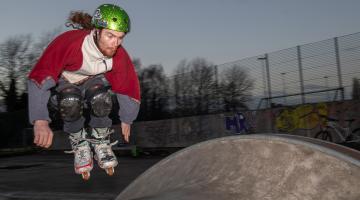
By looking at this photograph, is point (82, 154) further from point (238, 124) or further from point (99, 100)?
point (238, 124)

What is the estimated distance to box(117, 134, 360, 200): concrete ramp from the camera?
8.10 feet

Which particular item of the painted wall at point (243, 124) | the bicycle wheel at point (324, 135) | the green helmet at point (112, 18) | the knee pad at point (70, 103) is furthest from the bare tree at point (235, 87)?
the green helmet at point (112, 18)

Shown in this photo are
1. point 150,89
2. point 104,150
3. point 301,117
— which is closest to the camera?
point 104,150

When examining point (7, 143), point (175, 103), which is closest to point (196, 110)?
point (175, 103)

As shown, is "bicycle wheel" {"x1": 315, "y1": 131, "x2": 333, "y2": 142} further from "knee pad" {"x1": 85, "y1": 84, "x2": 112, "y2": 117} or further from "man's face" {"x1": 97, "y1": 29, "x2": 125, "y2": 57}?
"man's face" {"x1": 97, "y1": 29, "x2": 125, "y2": 57}

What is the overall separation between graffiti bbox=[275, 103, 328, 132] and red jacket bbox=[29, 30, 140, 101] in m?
17.1

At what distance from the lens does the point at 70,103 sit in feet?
7.59

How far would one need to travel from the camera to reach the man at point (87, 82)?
88.4 inches

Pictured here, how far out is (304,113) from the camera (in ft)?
62.3

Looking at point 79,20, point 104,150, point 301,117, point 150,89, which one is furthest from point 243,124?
point 79,20

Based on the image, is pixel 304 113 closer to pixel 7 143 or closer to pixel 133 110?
pixel 133 110

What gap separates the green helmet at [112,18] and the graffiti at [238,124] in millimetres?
19442

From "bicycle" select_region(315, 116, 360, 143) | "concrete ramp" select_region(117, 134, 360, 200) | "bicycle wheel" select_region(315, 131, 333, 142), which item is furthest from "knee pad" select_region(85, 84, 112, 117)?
"bicycle wheel" select_region(315, 131, 333, 142)

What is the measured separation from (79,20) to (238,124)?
1947 centimetres
